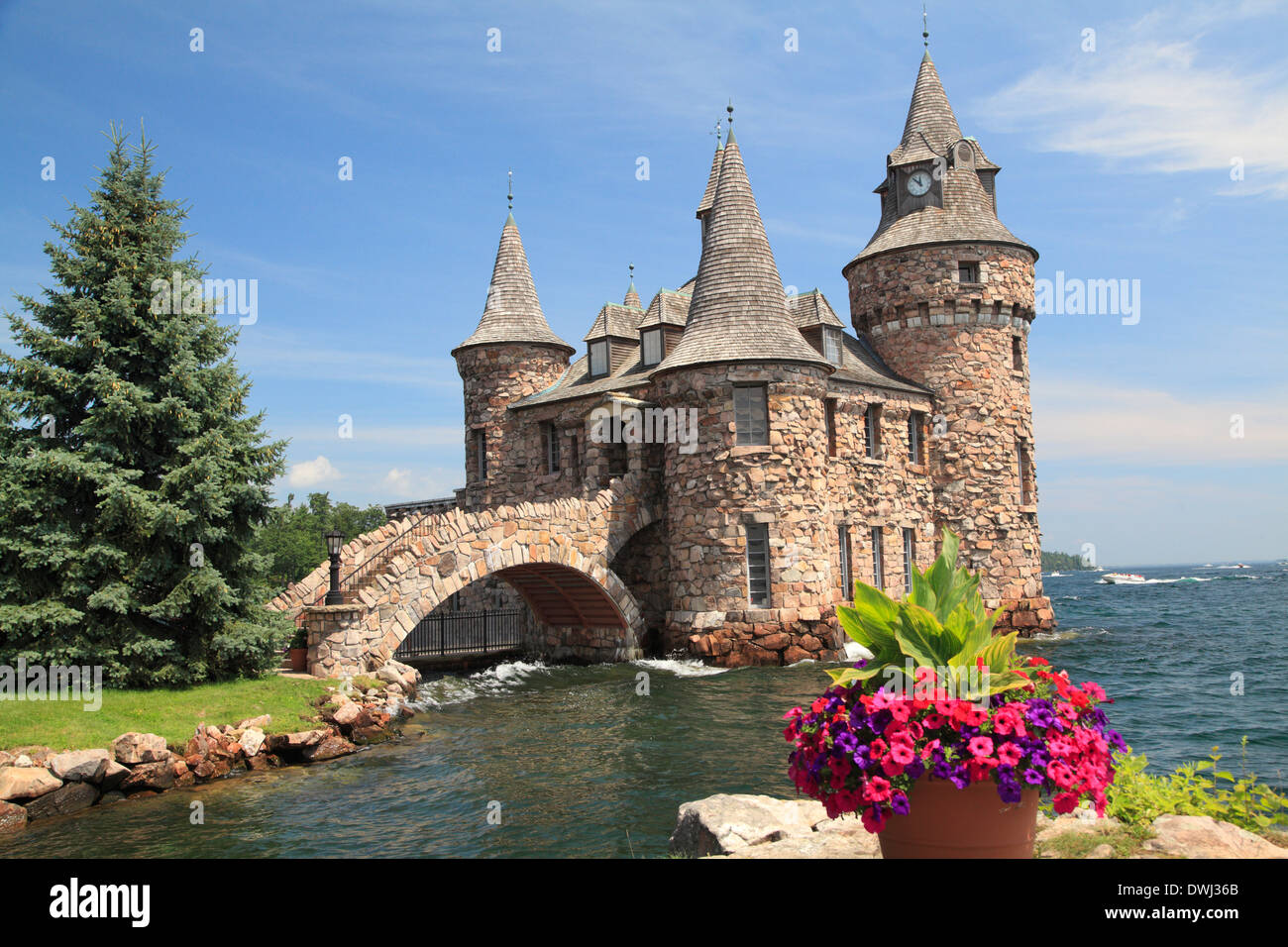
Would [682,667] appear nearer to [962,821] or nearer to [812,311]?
[812,311]

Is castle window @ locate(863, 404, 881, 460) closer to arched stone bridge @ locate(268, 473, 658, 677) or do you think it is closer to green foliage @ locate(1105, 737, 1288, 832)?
arched stone bridge @ locate(268, 473, 658, 677)

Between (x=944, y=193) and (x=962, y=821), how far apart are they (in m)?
28.8

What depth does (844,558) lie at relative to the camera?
1081 inches

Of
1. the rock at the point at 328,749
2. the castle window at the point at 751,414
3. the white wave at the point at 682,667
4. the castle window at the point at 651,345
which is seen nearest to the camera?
the rock at the point at 328,749

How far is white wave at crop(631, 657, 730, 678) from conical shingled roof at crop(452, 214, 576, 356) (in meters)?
12.3

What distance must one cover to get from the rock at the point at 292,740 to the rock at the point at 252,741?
0.16 m

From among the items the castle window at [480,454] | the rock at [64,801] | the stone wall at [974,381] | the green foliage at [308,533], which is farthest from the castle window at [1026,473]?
the green foliage at [308,533]

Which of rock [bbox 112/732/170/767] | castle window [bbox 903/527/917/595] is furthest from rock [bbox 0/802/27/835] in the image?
castle window [bbox 903/527/917/595]

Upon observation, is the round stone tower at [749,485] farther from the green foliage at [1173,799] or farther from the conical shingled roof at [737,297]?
the green foliage at [1173,799]

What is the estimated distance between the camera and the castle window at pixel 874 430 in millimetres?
28312

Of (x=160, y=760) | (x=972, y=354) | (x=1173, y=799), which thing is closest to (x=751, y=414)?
(x=972, y=354)
